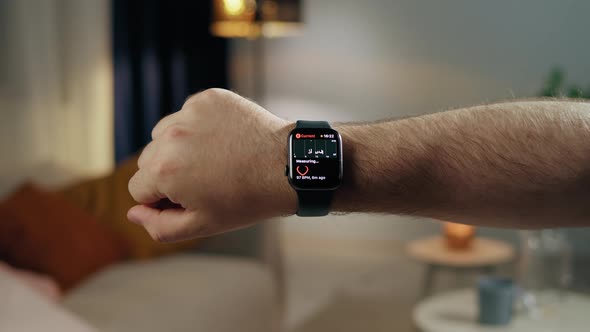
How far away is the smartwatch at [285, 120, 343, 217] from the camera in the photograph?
35.9 inches

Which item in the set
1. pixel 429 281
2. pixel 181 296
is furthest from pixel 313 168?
pixel 429 281

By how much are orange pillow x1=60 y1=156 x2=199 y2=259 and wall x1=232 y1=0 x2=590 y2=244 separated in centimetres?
223

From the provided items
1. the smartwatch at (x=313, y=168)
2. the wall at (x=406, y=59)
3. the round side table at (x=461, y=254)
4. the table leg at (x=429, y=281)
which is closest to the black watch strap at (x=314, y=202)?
the smartwatch at (x=313, y=168)

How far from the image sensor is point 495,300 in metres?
2.30

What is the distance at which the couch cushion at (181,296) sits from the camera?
2.37 meters

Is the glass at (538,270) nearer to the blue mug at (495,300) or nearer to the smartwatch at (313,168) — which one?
the blue mug at (495,300)

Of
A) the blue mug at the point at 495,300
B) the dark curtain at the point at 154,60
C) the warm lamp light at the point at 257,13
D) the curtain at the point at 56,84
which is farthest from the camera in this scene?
the warm lamp light at the point at 257,13

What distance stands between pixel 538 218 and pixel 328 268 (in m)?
3.69

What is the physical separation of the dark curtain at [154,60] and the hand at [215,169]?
3232mm

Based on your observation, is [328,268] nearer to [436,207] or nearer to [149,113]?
[149,113]

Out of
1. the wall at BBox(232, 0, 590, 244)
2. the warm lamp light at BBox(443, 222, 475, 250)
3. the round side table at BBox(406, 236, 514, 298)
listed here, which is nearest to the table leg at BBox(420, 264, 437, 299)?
the round side table at BBox(406, 236, 514, 298)

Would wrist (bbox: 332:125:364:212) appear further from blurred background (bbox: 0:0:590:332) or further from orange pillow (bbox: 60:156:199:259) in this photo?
orange pillow (bbox: 60:156:199:259)

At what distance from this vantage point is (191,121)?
0.93 meters

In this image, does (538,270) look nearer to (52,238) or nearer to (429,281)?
(429,281)
